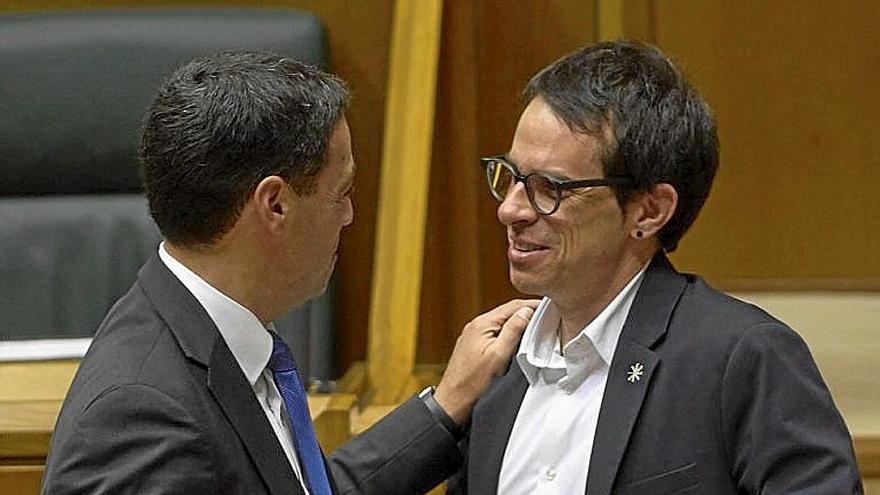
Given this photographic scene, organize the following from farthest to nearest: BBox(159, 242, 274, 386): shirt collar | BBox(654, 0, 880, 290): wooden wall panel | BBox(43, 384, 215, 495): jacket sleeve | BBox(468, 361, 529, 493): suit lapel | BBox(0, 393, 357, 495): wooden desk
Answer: BBox(654, 0, 880, 290): wooden wall panel
BBox(0, 393, 357, 495): wooden desk
BBox(468, 361, 529, 493): suit lapel
BBox(159, 242, 274, 386): shirt collar
BBox(43, 384, 215, 495): jacket sleeve

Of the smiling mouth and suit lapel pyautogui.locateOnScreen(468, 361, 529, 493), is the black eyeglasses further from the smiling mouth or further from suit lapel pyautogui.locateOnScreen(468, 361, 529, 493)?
suit lapel pyautogui.locateOnScreen(468, 361, 529, 493)

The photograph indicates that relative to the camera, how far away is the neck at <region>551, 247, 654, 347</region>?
3.11 ft

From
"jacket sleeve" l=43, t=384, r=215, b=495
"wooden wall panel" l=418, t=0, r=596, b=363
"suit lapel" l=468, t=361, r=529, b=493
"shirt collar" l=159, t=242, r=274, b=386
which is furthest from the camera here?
"wooden wall panel" l=418, t=0, r=596, b=363

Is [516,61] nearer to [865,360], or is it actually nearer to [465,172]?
[465,172]

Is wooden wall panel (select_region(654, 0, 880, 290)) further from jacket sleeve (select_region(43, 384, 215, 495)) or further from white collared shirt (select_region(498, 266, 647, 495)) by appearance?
jacket sleeve (select_region(43, 384, 215, 495))

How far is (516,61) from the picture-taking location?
73.1 inches

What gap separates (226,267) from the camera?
857 millimetres

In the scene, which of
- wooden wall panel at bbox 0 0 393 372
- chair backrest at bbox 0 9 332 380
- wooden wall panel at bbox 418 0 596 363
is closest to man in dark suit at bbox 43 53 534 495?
wooden wall panel at bbox 418 0 596 363

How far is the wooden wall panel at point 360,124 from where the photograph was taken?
190cm

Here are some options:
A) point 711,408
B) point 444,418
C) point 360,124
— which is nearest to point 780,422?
point 711,408

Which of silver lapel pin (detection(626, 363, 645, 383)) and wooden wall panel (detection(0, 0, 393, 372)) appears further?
wooden wall panel (detection(0, 0, 393, 372))

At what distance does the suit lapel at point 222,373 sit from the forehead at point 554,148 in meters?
0.23

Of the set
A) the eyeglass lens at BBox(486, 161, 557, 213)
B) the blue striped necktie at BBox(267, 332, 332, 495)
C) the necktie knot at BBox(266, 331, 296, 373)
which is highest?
the eyeglass lens at BBox(486, 161, 557, 213)

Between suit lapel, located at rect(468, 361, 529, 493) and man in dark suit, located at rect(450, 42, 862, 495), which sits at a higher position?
man in dark suit, located at rect(450, 42, 862, 495)
